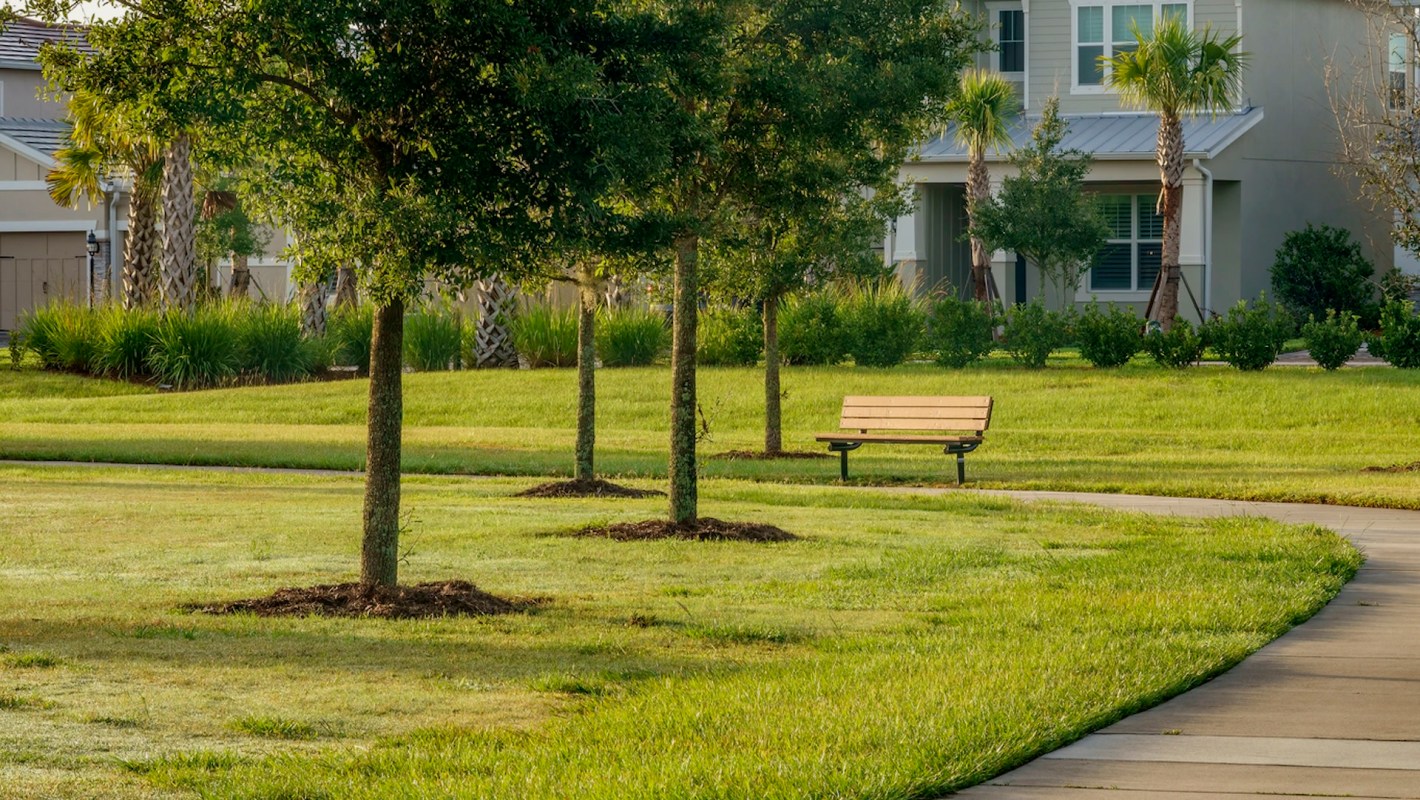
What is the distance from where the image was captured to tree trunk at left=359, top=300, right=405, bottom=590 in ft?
32.8

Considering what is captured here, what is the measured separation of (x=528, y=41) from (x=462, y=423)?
16869 millimetres

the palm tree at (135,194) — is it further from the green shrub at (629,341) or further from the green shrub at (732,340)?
the green shrub at (732,340)

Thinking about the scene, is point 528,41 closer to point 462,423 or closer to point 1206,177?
point 462,423

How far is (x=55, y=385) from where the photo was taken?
29.7m

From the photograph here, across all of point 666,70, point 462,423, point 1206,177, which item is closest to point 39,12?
point 666,70

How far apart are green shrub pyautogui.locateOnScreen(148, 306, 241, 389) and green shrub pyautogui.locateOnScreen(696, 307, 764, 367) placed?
26.3 ft

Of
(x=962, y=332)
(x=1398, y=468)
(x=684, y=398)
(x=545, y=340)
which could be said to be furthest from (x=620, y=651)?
(x=545, y=340)

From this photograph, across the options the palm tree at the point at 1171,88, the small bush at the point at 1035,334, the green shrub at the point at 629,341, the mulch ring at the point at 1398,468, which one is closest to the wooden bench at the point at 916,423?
the mulch ring at the point at 1398,468

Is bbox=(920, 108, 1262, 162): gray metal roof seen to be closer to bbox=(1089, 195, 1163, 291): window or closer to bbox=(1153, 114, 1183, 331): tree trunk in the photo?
bbox=(1089, 195, 1163, 291): window

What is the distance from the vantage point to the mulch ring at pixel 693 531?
13078 mm

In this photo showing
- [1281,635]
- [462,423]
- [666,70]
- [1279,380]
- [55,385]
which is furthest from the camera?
[55,385]

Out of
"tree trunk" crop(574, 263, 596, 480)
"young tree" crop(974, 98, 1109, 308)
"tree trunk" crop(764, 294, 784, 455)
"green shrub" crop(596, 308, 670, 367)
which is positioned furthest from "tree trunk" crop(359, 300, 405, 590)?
"young tree" crop(974, 98, 1109, 308)

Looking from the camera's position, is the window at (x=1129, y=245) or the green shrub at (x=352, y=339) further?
the window at (x=1129, y=245)

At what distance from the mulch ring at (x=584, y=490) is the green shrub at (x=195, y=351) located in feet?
48.6
